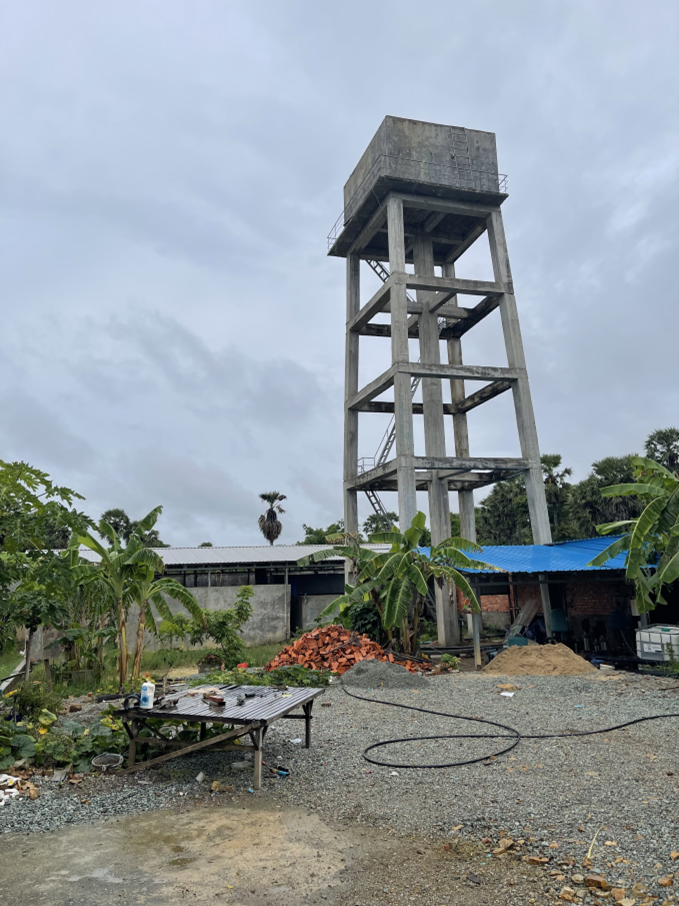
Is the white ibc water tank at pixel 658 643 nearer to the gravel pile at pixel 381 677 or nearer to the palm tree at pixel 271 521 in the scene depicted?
the gravel pile at pixel 381 677

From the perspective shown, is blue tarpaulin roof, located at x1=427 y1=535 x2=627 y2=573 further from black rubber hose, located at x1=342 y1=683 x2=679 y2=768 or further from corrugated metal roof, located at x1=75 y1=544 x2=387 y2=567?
corrugated metal roof, located at x1=75 y1=544 x2=387 y2=567

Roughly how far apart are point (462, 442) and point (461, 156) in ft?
36.9

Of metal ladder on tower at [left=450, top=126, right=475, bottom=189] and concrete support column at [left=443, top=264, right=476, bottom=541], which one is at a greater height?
metal ladder on tower at [left=450, top=126, right=475, bottom=189]

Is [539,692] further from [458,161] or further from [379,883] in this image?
[458,161]

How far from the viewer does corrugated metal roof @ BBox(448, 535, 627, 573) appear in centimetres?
1656

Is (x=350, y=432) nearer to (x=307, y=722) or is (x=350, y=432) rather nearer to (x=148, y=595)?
(x=148, y=595)

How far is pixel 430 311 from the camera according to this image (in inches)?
997

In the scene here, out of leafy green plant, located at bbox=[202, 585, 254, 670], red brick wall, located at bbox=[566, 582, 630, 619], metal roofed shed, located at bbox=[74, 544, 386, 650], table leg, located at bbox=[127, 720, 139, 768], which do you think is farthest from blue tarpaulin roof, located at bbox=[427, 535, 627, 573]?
table leg, located at bbox=[127, 720, 139, 768]

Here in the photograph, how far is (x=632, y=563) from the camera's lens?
1237 cm

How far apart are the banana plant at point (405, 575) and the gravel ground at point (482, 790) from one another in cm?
543

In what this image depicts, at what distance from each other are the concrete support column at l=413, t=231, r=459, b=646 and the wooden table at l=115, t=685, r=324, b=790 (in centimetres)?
1635

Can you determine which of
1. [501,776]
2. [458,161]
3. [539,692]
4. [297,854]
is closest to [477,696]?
[539,692]

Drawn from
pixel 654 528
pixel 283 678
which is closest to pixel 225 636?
pixel 283 678

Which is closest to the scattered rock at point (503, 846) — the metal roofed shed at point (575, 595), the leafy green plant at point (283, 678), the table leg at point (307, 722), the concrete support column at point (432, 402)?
the table leg at point (307, 722)
